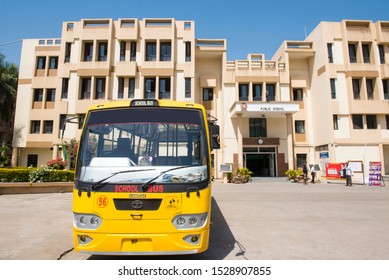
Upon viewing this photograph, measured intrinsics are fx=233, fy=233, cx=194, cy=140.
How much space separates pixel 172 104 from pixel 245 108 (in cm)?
1893

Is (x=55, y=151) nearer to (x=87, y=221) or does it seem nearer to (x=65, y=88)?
(x=65, y=88)

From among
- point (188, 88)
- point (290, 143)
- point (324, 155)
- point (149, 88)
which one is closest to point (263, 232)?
point (290, 143)

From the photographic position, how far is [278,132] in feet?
83.0

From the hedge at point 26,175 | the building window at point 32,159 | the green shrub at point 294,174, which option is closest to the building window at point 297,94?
the green shrub at point 294,174

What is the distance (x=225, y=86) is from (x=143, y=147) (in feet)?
74.3

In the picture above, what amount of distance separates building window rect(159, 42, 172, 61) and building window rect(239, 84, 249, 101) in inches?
327

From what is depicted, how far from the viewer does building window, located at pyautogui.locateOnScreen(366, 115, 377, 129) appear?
2461cm

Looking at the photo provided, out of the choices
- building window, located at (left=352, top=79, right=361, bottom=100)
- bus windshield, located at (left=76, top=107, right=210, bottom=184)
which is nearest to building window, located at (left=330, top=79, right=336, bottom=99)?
building window, located at (left=352, top=79, right=361, bottom=100)

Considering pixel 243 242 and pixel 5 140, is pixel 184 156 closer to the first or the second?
pixel 243 242

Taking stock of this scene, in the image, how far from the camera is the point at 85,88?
24.8m

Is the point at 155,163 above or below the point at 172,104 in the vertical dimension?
below

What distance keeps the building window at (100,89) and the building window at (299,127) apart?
2159cm

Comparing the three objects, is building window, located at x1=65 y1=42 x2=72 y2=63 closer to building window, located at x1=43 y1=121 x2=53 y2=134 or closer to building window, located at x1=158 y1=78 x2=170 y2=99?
building window, located at x1=43 y1=121 x2=53 y2=134

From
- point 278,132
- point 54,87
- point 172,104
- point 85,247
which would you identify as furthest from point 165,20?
point 85,247
